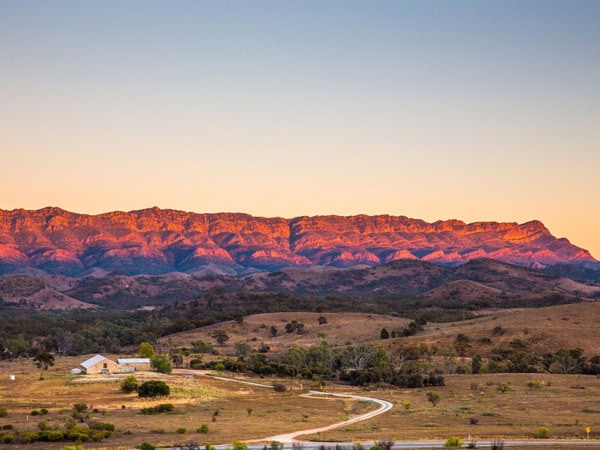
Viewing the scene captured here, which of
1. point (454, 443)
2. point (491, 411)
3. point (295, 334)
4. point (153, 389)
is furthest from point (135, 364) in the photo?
point (454, 443)

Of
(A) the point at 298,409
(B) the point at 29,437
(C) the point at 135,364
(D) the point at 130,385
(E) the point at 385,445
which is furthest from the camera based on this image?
(C) the point at 135,364

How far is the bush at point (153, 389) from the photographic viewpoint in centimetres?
6931

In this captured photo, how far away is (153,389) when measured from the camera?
69562mm

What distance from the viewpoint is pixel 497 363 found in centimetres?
9812

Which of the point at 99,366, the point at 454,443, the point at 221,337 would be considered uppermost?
the point at 454,443

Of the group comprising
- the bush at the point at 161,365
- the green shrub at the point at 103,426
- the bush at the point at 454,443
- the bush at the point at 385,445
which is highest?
the bush at the point at 385,445

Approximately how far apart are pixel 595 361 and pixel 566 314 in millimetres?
36478

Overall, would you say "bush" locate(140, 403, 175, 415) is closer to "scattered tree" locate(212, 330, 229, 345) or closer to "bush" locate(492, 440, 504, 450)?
"bush" locate(492, 440, 504, 450)

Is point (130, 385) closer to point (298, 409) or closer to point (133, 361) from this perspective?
point (298, 409)

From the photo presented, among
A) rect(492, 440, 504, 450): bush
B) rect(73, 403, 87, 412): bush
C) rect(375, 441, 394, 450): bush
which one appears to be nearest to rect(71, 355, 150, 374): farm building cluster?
rect(73, 403, 87, 412): bush

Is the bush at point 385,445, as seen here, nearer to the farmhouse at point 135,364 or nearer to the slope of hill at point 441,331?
the farmhouse at point 135,364

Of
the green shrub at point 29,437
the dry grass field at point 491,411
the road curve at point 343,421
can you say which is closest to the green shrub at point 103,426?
the green shrub at point 29,437

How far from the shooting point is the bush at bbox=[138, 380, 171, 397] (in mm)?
69312

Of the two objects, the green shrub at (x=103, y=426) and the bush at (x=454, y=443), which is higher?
the bush at (x=454, y=443)
